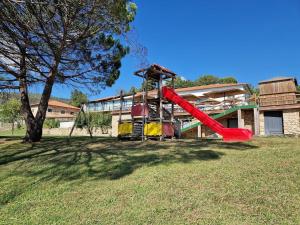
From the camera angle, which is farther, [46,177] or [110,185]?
[46,177]

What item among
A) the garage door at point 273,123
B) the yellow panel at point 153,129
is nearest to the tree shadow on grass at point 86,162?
the yellow panel at point 153,129

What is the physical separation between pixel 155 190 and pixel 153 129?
8.46 meters

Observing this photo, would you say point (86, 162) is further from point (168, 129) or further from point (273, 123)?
point (273, 123)

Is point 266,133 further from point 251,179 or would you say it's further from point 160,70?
point 251,179

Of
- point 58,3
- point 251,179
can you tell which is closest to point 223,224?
point 251,179

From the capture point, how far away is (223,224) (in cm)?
343

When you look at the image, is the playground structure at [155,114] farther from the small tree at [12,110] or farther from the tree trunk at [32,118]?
the small tree at [12,110]

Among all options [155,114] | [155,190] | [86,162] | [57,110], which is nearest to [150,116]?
[155,114]

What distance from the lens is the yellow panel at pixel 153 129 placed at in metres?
13.2

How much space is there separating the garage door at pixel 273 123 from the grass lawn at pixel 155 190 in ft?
42.9

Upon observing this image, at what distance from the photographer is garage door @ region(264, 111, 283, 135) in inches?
772

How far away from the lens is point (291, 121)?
18828mm

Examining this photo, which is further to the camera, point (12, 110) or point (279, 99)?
point (12, 110)

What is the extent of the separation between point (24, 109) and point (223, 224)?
39.3 feet
